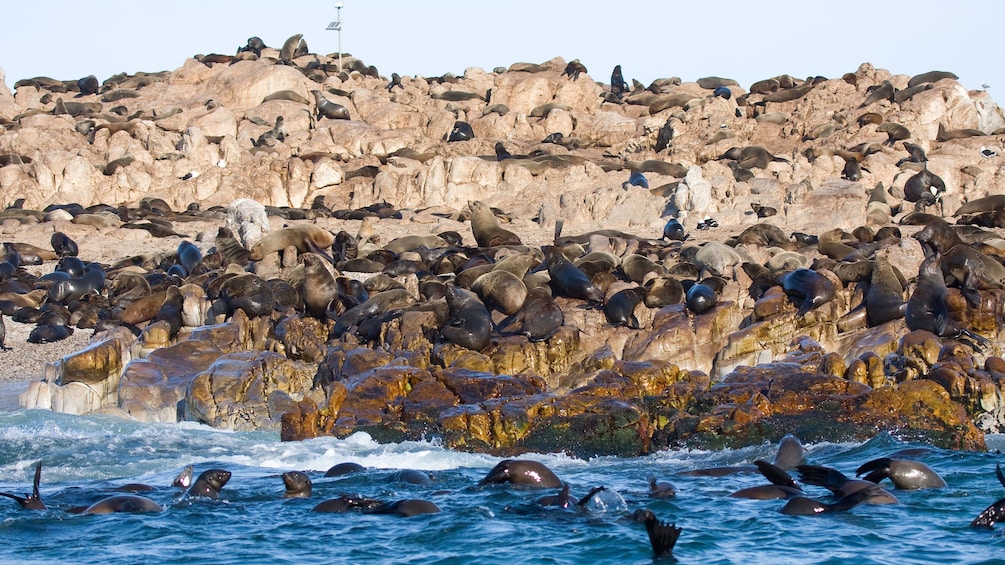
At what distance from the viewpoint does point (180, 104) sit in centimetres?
3972

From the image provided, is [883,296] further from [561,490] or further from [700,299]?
[561,490]

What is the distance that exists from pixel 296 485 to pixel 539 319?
5670 mm

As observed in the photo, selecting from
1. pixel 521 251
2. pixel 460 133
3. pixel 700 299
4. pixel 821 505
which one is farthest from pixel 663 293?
pixel 460 133

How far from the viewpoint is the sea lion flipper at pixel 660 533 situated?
6.93 meters

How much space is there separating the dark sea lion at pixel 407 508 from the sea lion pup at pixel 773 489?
2.58m

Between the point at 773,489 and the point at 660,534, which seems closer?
the point at 660,534

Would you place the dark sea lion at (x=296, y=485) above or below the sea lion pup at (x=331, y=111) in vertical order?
below

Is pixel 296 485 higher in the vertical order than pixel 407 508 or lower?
higher

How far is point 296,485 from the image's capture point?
30.5ft

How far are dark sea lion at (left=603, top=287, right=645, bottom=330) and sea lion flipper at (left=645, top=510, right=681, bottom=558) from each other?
7615mm

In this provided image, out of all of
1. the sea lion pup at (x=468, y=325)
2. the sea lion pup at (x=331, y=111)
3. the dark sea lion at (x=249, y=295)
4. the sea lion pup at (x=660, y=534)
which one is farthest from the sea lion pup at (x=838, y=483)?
the sea lion pup at (x=331, y=111)

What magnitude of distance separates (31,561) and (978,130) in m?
30.6

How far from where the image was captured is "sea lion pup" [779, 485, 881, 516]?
27.1 ft

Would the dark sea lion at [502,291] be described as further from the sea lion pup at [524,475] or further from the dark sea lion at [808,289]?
the sea lion pup at [524,475]
